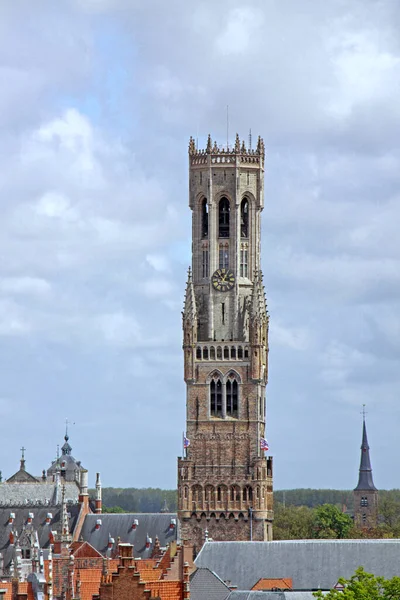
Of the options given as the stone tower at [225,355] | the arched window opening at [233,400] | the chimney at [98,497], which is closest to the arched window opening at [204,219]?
the stone tower at [225,355]

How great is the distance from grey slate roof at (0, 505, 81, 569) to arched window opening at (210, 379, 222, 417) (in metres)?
21.2

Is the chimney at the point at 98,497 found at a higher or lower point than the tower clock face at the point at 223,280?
lower

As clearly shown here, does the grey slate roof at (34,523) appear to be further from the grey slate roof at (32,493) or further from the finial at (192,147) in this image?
the finial at (192,147)

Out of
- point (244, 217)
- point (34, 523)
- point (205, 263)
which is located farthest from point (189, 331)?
point (34, 523)

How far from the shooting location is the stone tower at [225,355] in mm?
139000

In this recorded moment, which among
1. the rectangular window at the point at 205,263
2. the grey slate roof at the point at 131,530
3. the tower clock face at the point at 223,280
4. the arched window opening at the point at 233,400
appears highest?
the rectangular window at the point at 205,263

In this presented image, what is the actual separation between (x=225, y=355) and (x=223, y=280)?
6.39 metres

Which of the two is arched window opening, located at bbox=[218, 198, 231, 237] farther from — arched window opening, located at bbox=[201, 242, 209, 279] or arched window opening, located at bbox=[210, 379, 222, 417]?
arched window opening, located at bbox=[210, 379, 222, 417]

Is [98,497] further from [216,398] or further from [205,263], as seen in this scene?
[205,263]

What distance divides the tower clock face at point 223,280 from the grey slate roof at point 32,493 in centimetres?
3584

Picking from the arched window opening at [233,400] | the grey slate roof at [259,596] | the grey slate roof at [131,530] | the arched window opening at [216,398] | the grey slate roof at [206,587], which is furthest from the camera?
the grey slate roof at [131,530]

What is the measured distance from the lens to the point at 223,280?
14500cm

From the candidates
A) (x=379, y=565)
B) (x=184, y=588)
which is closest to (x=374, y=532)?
(x=379, y=565)

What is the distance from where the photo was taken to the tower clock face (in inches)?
5699
